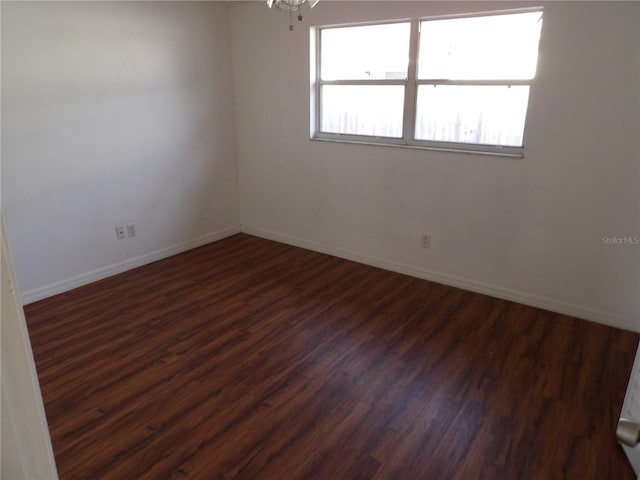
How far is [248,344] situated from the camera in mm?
2807

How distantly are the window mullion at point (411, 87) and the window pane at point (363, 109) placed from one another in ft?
0.20

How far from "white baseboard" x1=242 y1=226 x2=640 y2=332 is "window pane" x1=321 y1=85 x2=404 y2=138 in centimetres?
112

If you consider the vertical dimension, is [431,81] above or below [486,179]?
above

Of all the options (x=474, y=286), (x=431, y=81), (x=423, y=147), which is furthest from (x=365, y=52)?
(x=474, y=286)

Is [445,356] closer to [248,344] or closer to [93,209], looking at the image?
[248,344]

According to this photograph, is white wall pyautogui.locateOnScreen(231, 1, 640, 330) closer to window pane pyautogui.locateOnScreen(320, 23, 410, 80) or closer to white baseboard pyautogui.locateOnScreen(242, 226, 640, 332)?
white baseboard pyautogui.locateOnScreen(242, 226, 640, 332)

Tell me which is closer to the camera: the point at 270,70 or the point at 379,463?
the point at 379,463

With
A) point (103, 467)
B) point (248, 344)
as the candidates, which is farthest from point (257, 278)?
point (103, 467)

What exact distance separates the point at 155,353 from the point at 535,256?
269 cm

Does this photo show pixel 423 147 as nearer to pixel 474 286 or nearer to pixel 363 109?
pixel 363 109

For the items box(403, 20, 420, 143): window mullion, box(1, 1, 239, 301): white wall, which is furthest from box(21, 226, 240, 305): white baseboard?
box(403, 20, 420, 143): window mullion

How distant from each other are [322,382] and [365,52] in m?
2.72

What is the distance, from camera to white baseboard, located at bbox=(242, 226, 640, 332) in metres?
3.05

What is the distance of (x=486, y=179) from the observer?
3.29 metres
